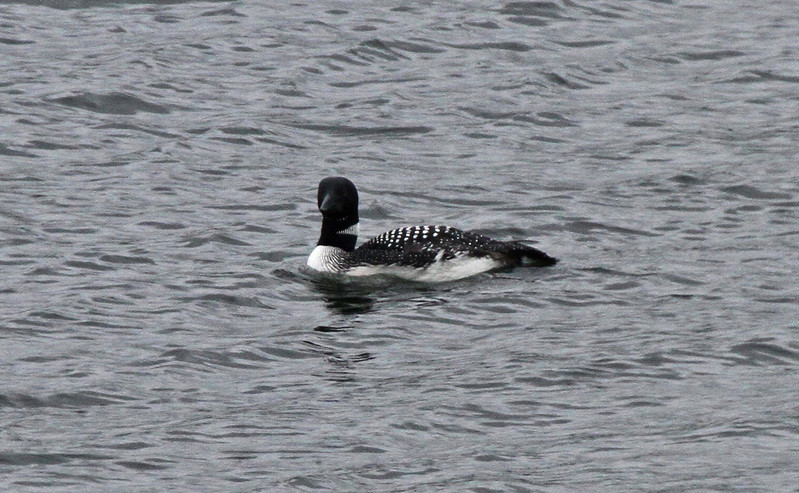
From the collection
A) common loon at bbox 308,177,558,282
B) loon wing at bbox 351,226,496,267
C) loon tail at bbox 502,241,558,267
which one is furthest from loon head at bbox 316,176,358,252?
loon tail at bbox 502,241,558,267

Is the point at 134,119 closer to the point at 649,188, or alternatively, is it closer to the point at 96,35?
the point at 96,35

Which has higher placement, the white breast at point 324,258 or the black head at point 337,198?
the black head at point 337,198

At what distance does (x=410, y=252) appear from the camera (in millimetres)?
13734

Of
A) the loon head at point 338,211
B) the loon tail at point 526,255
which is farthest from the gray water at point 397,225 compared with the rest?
the loon head at point 338,211

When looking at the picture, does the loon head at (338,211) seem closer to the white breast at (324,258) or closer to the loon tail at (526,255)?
the white breast at (324,258)

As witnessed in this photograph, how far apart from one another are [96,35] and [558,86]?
20.2 feet

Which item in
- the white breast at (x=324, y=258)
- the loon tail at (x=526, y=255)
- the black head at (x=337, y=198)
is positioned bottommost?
the white breast at (x=324, y=258)

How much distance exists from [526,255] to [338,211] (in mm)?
1714

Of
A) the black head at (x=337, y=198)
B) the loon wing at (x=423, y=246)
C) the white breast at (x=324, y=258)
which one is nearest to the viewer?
the loon wing at (x=423, y=246)

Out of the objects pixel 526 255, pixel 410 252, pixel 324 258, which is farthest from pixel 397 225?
pixel 526 255

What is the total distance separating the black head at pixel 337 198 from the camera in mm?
14102

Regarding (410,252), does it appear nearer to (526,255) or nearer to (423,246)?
(423,246)

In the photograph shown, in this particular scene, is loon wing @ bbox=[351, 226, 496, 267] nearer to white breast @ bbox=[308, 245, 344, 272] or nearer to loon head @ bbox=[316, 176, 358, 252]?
white breast @ bbox=[308, 245, 344, 272]

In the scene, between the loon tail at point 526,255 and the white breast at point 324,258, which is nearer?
the loon tail at point 526,255
